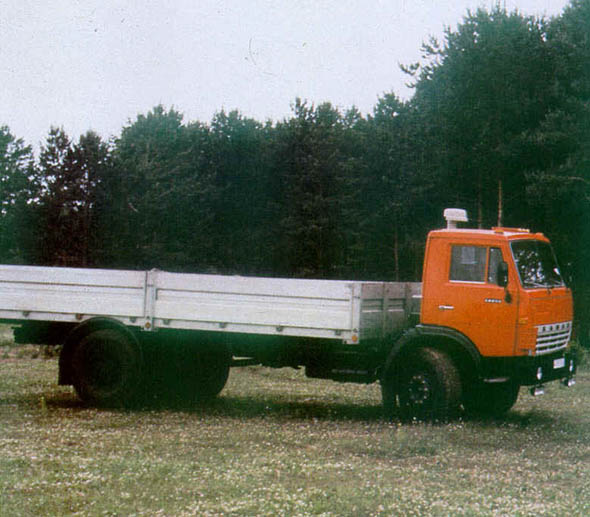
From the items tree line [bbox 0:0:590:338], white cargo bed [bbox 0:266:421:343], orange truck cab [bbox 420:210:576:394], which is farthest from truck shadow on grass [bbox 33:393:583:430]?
tree line [bbox 0:0:590:338]

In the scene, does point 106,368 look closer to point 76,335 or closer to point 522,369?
point 76,335

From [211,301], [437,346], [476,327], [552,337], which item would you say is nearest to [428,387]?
[437,346]

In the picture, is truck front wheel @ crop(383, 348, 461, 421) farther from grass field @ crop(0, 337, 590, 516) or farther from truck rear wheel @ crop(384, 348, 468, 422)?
grass field @ crop(0, 337, 590, 516)

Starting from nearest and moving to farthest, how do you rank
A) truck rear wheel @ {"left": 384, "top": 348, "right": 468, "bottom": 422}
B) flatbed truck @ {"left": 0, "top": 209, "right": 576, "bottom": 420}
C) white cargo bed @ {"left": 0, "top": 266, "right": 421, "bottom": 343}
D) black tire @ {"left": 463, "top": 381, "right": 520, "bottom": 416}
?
truck rear wheel @ {"left": 384, "top": 348, "right": 468, "bottom": 422} < flatbed truck @ {"left": 0, "top": 209, "right": 576, "bottom": 420} < white cargo bed @ {"left": 0, "top": 266, "right": 421, "bottom": 343} < black tire @ {"left": 463, "top": 381, "right": 520, "bottom": 416}

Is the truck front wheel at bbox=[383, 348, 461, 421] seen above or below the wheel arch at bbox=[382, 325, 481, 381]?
below

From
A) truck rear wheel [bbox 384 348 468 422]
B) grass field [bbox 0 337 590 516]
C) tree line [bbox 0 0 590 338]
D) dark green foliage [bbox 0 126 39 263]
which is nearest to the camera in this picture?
grass field [bbox 0 337 590 516]

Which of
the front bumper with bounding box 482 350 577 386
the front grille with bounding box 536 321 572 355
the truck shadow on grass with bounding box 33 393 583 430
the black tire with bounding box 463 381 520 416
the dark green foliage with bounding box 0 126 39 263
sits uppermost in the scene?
the dark green foliage with bounding box 0 126 39 263

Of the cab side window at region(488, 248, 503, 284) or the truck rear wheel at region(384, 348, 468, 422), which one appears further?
the cab side window at region(488, 248, 503, 284)

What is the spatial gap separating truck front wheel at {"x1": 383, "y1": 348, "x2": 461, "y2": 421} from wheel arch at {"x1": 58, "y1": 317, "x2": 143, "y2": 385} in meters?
4.11

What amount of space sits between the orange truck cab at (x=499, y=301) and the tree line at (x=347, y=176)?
20.2 metres

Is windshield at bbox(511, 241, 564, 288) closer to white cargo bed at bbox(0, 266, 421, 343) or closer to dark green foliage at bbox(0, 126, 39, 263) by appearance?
white cargo bed at bbox(0, 266, 421, 343)

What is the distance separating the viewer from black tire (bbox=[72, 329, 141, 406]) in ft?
46.1

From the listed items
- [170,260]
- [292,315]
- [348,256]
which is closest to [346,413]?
[292,315]

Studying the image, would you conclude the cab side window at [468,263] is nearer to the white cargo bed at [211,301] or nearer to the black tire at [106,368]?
the white cargo bed at [211,301]
